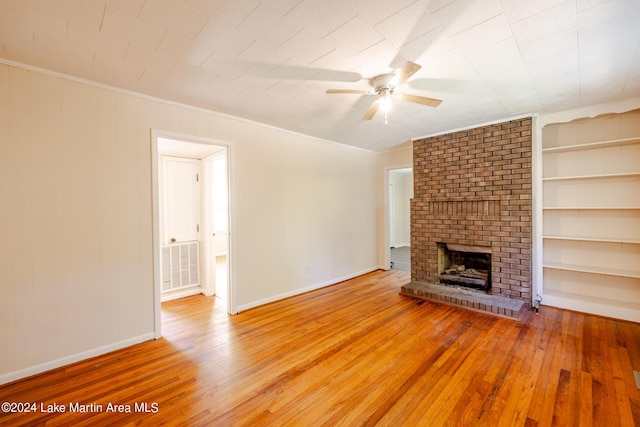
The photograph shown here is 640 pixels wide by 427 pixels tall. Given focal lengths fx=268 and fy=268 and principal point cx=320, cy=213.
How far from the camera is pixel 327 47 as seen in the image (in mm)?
1988

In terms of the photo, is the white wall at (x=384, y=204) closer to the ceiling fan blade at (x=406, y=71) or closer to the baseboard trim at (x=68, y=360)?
the ceiling fan blade at (x=406, y=71)

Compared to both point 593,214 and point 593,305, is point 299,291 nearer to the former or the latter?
point 593,305

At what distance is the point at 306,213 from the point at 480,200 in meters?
2.64

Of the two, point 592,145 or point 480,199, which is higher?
point 592,145

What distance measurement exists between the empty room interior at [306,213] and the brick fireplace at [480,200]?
0.03 m

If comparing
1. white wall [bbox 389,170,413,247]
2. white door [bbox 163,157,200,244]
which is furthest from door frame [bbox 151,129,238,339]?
white wall [bbox 389,170,413,247]

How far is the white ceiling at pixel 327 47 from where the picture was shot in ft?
5.31

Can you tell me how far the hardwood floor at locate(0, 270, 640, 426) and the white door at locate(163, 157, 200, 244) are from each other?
60.5 inches

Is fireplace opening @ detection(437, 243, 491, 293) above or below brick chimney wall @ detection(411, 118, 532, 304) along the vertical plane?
below

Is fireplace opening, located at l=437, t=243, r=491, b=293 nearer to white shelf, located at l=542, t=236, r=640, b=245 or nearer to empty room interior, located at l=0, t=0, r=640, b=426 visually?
empty room interior, located at l=0, t=0, r=640, b=426

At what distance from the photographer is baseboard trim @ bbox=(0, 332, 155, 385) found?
7.14 ft

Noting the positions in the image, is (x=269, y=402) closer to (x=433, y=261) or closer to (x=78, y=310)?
(x=78, y=310)

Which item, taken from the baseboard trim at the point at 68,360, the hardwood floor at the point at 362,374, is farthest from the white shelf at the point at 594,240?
the baseboard trim at the point at 68,360

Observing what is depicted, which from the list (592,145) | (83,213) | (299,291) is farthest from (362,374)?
(592,145)
